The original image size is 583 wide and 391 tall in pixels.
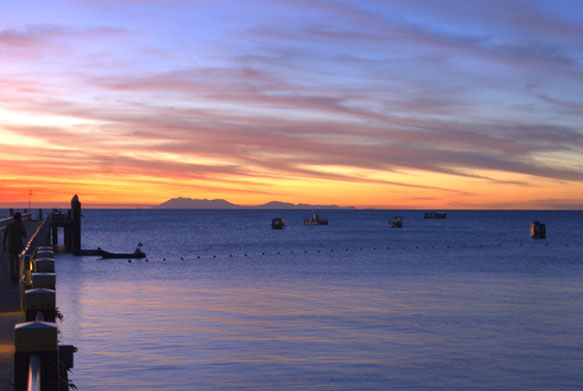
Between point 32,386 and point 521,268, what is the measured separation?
55249mm

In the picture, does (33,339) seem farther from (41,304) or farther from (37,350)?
(41,304)

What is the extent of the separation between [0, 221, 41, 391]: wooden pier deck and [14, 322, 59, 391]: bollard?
9.60 feet

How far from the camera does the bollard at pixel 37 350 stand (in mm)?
5941

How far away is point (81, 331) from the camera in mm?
23016

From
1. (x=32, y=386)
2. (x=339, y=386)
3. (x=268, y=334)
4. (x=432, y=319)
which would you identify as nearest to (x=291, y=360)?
(x=339, y=386)

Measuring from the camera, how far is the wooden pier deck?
30.3 ft

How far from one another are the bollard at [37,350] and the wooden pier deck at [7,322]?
2.93 m

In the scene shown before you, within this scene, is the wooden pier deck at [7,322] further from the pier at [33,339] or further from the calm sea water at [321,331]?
the calm sea water at [321,331]

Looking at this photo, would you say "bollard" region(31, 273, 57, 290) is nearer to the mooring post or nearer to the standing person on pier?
the standing person on pier

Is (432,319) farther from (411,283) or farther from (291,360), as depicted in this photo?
(411,283)

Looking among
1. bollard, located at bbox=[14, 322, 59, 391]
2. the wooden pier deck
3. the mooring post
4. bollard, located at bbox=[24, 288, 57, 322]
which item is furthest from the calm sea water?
the mooring post

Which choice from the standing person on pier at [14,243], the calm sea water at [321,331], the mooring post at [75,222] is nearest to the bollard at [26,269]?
the calm sea water at [321,331]

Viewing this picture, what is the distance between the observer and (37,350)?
6.02m

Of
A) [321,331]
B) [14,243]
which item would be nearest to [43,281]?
[14,243]
